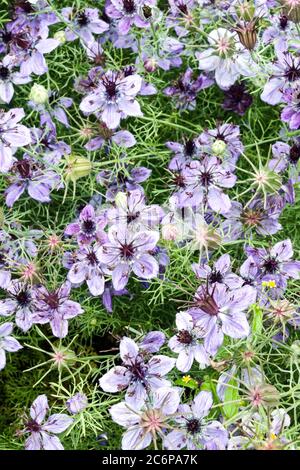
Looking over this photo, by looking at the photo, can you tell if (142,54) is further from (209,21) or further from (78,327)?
(78,327)

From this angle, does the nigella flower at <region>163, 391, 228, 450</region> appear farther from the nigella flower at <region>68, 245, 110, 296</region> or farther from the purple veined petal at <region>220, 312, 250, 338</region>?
the nigella flower at <region>68, 245, 110, 296</region>

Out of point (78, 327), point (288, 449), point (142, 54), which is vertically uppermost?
point (142, 54)

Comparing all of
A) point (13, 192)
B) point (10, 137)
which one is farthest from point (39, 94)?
point (13, 192)

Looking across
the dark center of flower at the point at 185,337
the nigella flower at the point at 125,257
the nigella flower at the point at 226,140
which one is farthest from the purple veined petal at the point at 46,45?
the dark center of flower at the point at 185,337

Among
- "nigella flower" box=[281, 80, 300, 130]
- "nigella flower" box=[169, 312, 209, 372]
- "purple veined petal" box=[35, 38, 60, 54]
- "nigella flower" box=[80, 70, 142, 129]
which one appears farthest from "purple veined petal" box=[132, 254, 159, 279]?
"purple veined petal" box=[35, 38, 60, 54]
